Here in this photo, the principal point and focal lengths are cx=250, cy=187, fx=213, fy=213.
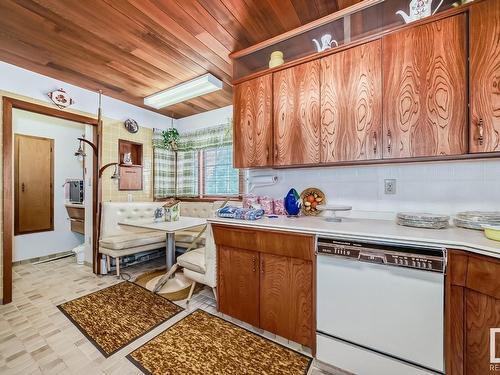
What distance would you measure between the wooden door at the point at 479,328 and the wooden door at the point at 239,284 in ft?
4.02

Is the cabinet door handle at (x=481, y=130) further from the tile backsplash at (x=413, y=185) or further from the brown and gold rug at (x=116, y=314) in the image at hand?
the brown and gold rug at (x=116, y=314)

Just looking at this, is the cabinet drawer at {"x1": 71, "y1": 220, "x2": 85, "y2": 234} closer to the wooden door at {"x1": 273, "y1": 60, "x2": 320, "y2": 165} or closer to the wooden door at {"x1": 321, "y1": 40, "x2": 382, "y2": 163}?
the wooden door at {"x1": 273, "y1": 60, "x2": 320, "y2": 165}

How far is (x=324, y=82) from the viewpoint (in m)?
1.75

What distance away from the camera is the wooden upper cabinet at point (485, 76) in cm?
121

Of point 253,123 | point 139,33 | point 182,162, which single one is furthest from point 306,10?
point 182,162

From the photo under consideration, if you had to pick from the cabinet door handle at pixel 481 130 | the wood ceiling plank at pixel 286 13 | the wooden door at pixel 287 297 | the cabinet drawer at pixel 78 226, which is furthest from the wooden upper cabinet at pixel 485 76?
the cabinet drawer at pixel 78 226

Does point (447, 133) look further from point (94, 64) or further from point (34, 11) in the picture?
point (94, 64)

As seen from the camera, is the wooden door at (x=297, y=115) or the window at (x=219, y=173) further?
the window at (x=219, y=173)

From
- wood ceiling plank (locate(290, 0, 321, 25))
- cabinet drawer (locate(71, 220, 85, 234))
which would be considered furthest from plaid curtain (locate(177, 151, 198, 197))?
wood ceiling plank (locate(290, 0, 321, 25))

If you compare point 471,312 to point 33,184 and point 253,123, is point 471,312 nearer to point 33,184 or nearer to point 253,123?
point 253,123

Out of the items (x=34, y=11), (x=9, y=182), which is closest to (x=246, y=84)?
(x=34, y=11)

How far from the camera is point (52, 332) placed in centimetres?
178

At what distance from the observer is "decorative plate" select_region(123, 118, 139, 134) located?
11.6 feet

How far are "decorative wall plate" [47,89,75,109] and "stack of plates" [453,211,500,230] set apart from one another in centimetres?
430
